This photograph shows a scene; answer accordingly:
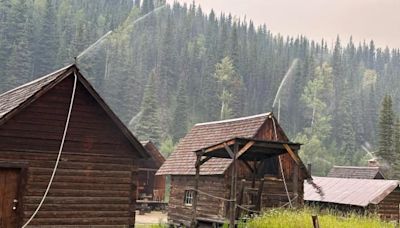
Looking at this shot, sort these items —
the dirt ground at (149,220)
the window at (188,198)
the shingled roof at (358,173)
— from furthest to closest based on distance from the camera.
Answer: the shingled roof at (358,173) → the dirt ground at (149,220) → the window at (188,198)

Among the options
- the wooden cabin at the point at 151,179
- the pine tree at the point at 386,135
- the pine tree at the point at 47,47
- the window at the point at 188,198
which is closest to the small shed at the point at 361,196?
the window at the point at 188,198

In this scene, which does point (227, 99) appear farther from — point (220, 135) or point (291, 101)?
point (220, 135)

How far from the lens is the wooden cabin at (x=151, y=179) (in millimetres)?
44594

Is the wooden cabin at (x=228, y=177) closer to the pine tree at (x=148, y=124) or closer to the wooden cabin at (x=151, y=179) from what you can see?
the wooden cabin at (x=151, y=179)

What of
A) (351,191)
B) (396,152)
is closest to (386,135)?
(396,152)

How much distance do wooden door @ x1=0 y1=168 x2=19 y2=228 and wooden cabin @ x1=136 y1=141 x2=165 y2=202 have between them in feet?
90.9

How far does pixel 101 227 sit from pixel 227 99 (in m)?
86.7

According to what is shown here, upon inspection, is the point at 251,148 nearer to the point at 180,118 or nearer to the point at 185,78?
the point at 180,118

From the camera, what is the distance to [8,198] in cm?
1634

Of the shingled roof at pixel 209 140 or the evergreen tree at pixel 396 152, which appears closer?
the shingled roof at pixel 209 140

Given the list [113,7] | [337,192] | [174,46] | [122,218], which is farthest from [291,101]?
[122,218]

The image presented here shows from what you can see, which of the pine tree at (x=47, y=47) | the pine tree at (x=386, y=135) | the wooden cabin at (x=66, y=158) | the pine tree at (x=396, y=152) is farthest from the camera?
the pine tree at (x=47, y=47)

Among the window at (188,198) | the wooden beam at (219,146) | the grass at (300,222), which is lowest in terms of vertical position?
the grass at (300,222)

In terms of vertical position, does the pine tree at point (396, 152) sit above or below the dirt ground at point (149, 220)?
above
